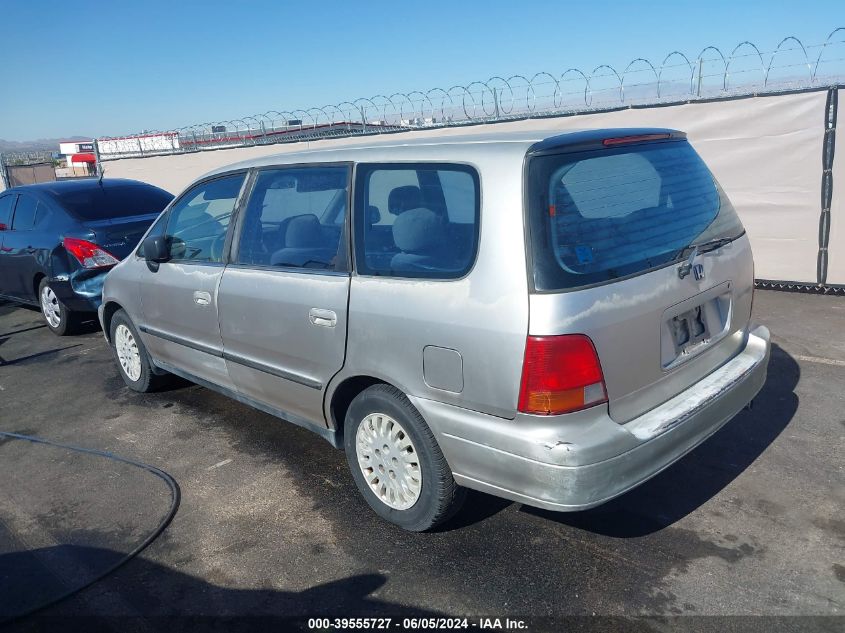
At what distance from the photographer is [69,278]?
7.07 meters

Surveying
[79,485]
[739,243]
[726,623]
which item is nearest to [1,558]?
[79,485]

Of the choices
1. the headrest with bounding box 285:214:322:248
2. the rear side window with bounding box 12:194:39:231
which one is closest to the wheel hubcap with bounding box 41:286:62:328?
the rear side window with bounding box 12:194:39:231

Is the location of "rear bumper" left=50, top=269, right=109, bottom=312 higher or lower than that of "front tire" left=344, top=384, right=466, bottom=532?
higher

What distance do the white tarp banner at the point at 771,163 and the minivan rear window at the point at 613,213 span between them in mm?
4613

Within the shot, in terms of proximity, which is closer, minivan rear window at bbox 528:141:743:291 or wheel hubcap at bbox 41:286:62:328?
Result: minivan rear window at bbox 528:141:743:291

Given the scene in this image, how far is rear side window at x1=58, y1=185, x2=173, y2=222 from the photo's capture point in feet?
23.9

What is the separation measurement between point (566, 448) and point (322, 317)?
4.56ft

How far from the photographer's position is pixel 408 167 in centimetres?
321

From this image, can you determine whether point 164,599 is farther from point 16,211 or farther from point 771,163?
point 771,163

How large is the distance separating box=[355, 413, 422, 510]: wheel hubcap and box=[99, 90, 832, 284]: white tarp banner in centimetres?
589

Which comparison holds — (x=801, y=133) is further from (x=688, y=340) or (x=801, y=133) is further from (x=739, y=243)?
(x=688, y=340)

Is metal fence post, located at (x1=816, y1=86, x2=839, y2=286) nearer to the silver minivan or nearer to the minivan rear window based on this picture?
the silver minivan

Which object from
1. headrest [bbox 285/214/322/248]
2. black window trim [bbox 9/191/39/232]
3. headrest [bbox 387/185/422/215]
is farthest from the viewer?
black window trim [bbox 9/191/39/232]

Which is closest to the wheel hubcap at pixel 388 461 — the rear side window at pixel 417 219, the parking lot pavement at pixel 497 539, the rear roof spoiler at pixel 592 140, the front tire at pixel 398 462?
the front tire at pixel 398 462
